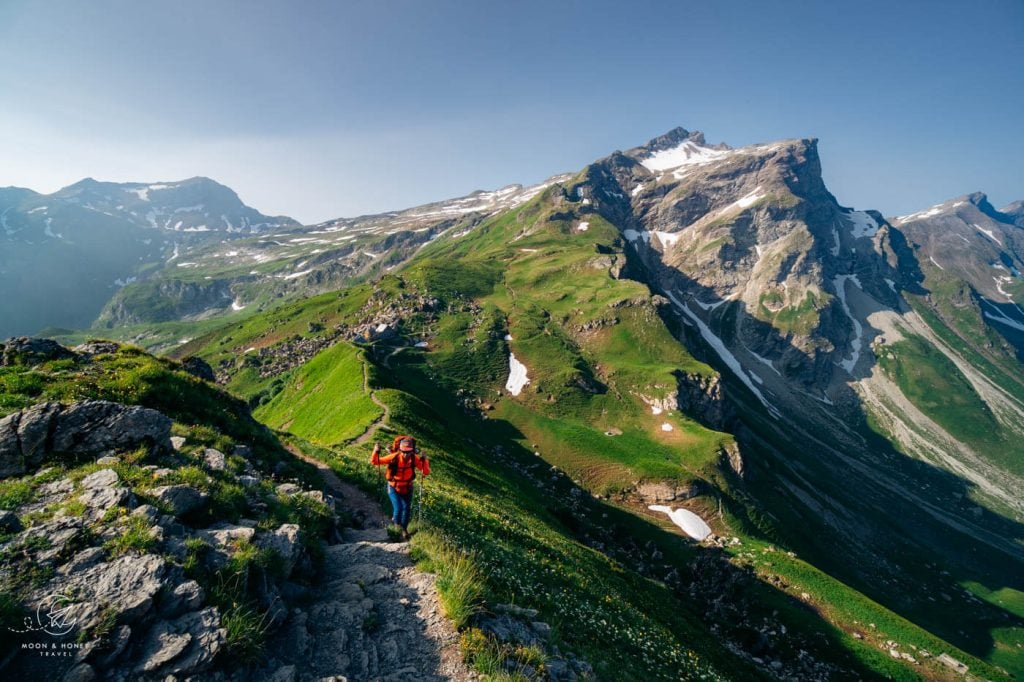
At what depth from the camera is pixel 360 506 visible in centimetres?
1931

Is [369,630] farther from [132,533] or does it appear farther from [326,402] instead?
[326,402]

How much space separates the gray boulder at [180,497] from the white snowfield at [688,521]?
74.8 m

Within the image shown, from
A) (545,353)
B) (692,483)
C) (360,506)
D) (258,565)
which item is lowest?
(692,483)

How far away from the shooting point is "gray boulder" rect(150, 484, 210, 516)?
10.9 meters

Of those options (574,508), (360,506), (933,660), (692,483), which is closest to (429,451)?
(360,506)

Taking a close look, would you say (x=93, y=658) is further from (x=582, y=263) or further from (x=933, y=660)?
(x=582, y=263)

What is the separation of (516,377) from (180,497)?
93856 millimetres

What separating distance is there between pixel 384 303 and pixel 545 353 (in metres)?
50.6

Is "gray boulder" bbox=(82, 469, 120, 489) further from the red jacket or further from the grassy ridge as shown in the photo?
the grassy ridge

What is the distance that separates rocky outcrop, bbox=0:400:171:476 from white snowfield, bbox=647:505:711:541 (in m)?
75.3

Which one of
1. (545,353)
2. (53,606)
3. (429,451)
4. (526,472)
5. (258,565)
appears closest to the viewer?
(53,606)

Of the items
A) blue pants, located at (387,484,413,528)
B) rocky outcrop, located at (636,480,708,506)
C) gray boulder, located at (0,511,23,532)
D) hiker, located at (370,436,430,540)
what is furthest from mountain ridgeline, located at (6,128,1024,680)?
gray boulder, located at (0,511,23,532)

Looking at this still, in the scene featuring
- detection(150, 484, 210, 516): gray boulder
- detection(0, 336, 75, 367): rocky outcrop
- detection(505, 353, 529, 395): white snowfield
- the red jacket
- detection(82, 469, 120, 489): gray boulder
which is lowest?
detection(505, 353, 529, 395): white snowfield

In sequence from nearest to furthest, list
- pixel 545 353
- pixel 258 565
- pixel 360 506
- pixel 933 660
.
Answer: pixel 258 565 → pixel 360 506 → pixel 933 660 → pixel 545 353
